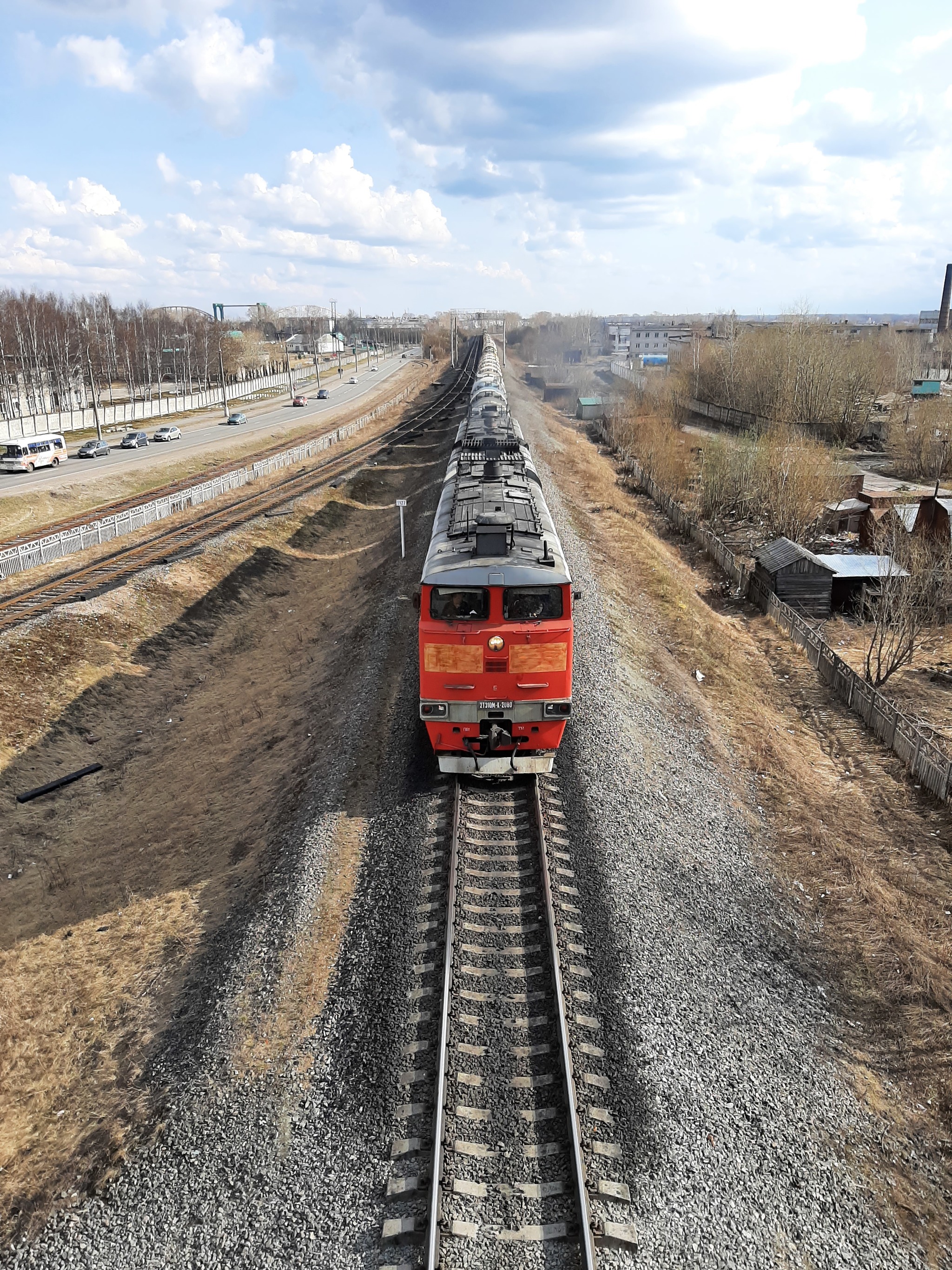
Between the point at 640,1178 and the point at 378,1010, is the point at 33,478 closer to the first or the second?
the point at 378,1010

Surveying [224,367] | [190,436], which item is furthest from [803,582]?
[224,367]

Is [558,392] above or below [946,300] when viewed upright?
below

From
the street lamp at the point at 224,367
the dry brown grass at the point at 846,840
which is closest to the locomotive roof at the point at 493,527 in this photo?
the dry brown grass at the point at 846,840

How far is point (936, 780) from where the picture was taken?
15922 millimetres

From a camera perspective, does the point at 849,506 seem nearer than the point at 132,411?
Yes

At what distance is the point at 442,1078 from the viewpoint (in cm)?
771

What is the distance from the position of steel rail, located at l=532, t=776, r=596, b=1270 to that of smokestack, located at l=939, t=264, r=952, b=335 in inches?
5467

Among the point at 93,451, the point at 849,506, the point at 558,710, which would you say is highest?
the point at 93,451

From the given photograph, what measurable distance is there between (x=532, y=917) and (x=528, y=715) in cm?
338

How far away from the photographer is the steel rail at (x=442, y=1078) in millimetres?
6391

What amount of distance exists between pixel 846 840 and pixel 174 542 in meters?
25.7

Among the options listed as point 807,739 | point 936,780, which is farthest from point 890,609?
point 936,780

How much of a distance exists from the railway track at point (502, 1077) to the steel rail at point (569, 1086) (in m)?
0.02

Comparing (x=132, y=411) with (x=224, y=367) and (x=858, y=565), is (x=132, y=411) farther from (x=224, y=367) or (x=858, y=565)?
(x=858, y=565)
